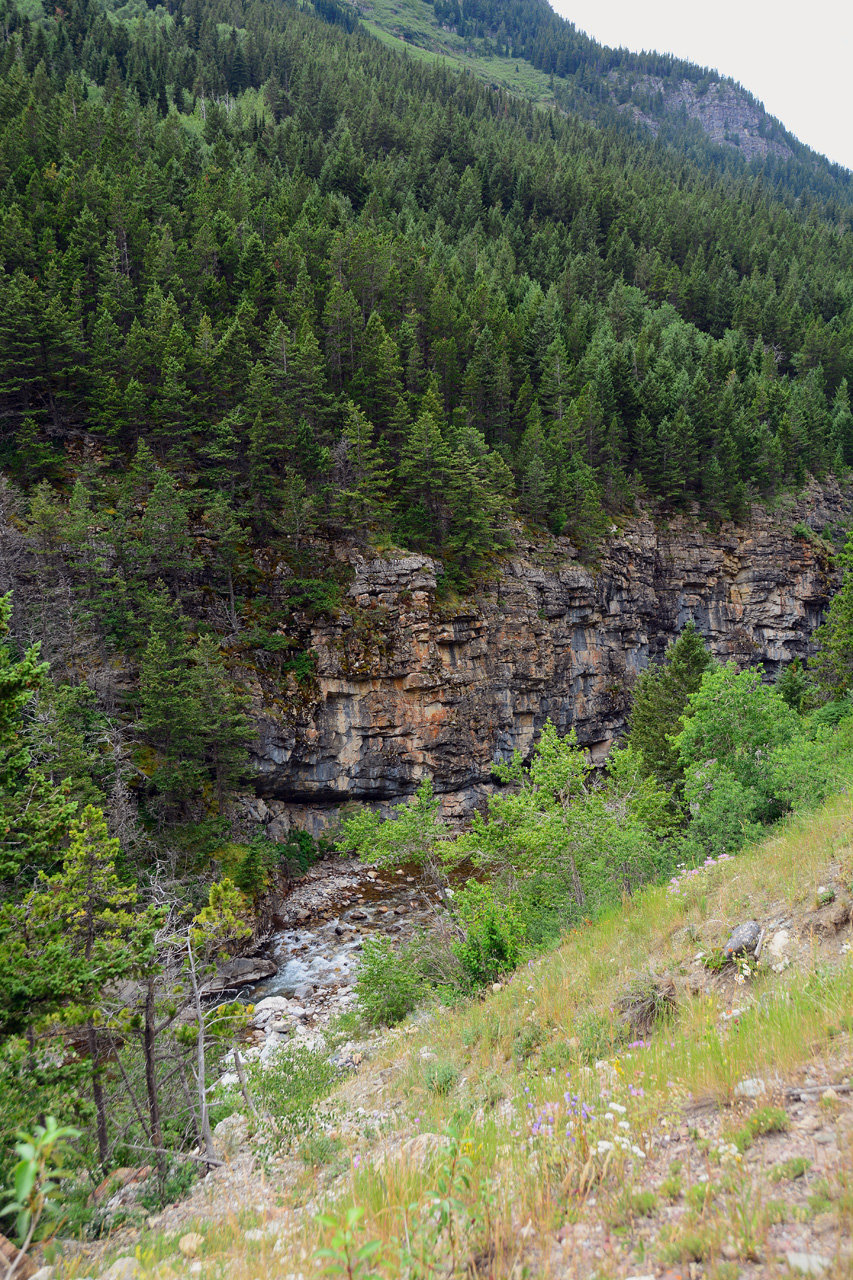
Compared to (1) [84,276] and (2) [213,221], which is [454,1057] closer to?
(1) [84,276]

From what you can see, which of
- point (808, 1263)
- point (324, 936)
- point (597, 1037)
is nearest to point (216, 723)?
point (324, 936)

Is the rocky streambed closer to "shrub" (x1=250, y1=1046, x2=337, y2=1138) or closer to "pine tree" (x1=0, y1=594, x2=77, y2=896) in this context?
"shrub" (x1=250, y1=1046, x2=337, y2=1138)

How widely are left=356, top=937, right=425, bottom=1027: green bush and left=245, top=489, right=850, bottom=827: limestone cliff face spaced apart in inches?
686

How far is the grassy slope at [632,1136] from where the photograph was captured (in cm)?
312

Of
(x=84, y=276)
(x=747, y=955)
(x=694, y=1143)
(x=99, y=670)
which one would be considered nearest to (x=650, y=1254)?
(x=694, y=1143)

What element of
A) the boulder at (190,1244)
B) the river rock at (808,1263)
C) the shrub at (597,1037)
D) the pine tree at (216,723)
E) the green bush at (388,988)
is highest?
the river rock at (808,1263)

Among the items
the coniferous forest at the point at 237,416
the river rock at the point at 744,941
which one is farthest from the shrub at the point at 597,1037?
the coniferous forest at the point at 237,416

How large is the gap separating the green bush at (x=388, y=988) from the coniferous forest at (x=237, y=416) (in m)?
3.81

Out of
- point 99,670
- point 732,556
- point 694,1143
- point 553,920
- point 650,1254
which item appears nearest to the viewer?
point 650,1254

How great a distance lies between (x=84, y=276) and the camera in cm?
3597

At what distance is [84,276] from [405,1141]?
4493 cm

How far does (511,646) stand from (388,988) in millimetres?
26695

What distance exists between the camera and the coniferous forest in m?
10.7

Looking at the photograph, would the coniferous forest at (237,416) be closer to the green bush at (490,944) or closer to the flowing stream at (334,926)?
the flowing stream at (334,926)
